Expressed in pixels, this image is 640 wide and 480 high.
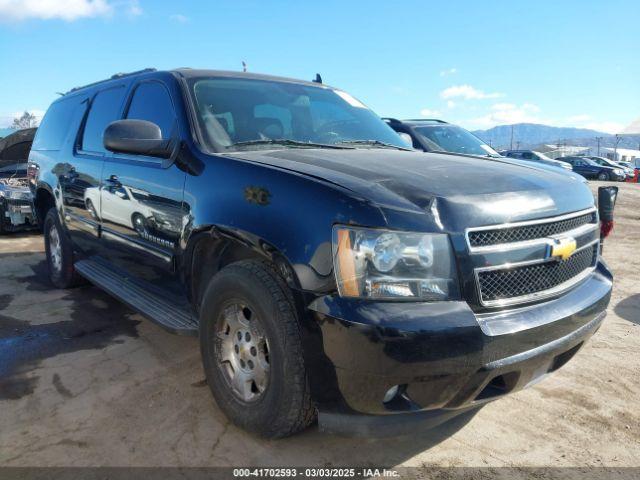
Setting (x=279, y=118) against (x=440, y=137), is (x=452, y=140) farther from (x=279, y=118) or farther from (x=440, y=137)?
(x=279, y=118)

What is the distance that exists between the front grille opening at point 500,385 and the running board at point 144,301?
1.61 meters

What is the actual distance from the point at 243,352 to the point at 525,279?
54.1 inches

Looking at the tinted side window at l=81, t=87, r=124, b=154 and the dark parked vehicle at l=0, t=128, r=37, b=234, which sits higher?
the tinted side window at l=81, t=87, r=124, b=154

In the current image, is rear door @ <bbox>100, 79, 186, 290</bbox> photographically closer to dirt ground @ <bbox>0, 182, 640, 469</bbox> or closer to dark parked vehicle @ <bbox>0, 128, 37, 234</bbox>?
dirt ground @ <bbox>0, 182, 640, 469</bbox>

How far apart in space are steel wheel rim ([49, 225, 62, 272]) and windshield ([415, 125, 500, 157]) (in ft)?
15.4

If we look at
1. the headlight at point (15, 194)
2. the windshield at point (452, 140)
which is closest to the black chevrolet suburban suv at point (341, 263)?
the windshield at point (452, 140)

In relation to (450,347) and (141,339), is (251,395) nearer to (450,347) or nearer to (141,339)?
(450,347)

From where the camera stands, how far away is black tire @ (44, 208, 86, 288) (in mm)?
4930

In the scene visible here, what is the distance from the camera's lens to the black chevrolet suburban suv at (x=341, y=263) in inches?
76.1

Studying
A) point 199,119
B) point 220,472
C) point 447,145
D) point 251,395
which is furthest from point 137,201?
point 447,145

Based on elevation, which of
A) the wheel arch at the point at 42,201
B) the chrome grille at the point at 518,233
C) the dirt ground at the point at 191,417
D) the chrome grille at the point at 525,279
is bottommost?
the dirt ground at the point at 191,417

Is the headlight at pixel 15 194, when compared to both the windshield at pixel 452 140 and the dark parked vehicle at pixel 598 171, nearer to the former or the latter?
the windshield at pixel 452 140

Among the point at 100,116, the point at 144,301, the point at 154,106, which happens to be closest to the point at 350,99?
the point at 154,106

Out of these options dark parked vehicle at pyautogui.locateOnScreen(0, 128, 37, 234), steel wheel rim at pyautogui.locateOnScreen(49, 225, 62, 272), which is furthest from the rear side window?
dark parked vehicle at pyautogui.locateOnScreen(0, 128, 37, 234)
